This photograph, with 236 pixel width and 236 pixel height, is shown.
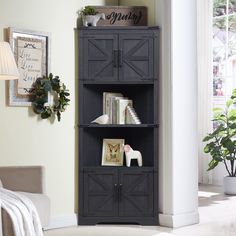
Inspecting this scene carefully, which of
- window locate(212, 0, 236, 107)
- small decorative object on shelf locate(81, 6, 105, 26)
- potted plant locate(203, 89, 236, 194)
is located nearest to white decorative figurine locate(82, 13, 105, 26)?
small decorative object on shelf locate(81, 6, 105, 26)

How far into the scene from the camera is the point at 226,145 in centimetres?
697

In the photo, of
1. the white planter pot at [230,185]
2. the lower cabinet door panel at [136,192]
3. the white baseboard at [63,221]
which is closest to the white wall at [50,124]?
the white baseboard at [63,221]

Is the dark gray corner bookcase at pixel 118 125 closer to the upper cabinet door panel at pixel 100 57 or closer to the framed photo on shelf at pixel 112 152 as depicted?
the upper cabinet door panel at pixel 100 57

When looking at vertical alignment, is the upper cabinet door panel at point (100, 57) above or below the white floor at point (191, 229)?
above

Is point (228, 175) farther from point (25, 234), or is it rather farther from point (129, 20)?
point (25, 234)

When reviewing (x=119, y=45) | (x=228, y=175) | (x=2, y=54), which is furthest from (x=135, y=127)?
(x=228, y=175)

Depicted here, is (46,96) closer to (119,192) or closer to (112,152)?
(112,152)

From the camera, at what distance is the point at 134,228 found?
15.7 ft

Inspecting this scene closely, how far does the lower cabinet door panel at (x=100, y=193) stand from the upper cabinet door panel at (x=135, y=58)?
0.89 metres

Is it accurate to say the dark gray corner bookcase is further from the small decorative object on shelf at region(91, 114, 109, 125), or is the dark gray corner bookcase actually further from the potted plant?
the potted plant

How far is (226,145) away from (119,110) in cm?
229

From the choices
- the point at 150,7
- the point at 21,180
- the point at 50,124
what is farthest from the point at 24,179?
the point at 150,7

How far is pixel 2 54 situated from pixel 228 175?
4314 millimetres

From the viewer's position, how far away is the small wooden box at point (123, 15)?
16.9ft
